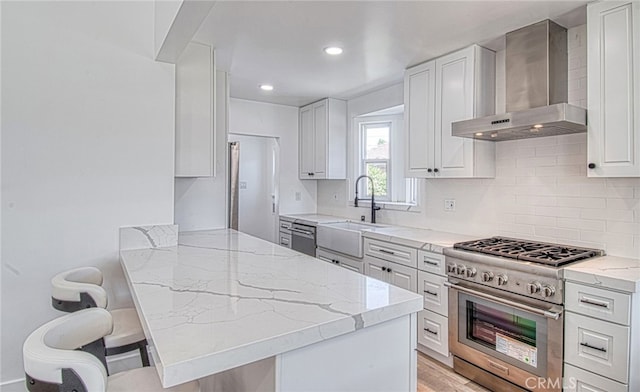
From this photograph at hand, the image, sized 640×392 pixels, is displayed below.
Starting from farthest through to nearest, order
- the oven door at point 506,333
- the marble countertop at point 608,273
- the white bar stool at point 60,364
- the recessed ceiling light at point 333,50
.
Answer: the recessed ceiling light at point 333,50, the oven door at point 506,333, the marble countertop at point 608,273, the white bar stool at point 60,364

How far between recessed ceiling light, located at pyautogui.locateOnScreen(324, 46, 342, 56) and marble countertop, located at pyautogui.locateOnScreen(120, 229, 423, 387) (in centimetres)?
164

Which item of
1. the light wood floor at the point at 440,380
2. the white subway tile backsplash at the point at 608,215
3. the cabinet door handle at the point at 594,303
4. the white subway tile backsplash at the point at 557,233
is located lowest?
the light wood floor at the point at 440,380

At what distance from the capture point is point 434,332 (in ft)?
9.02

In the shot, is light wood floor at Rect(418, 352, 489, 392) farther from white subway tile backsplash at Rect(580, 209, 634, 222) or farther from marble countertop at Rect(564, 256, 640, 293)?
white subway tile backsplash at Rect(580, 209, 634, 222)

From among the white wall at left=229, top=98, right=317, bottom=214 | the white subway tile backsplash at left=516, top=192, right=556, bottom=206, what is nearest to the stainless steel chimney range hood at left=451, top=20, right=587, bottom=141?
the white subway tile backsplash at left=516, top=192, right=556, bottom=206

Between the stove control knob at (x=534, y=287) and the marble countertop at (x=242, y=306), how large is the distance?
3.57ft

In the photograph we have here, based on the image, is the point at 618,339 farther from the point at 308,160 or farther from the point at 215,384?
the point at 308,160

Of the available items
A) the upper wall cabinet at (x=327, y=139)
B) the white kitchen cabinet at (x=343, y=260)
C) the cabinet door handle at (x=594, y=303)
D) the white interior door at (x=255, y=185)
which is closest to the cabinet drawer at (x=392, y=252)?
the white kitchen cabinet at (x=343, y=260)

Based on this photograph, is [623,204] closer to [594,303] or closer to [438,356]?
[594,303]

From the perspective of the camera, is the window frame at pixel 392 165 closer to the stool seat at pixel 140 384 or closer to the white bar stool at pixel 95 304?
the white bar stool at pixel 95 304

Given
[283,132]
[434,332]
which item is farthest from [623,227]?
[283,132]

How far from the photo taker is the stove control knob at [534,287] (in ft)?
6.74

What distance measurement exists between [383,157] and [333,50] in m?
1.74

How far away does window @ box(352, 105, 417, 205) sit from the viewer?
13.5 ft
